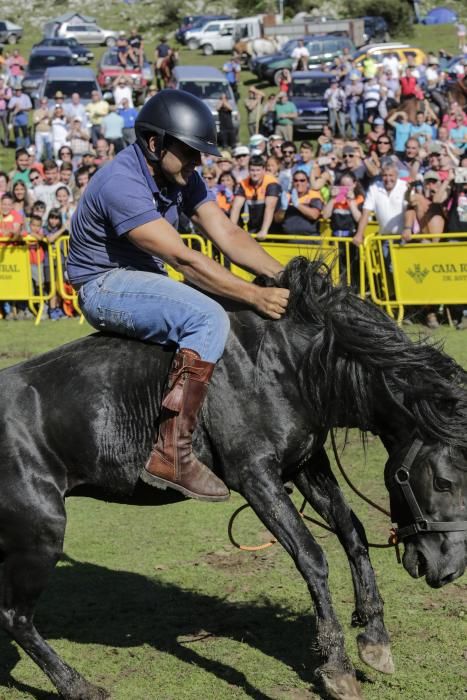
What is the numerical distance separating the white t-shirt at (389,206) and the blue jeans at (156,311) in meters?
9.45

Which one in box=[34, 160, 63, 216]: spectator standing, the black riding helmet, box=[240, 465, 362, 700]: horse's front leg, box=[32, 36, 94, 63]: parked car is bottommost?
box=[32, 36, 94, 63]: parked car

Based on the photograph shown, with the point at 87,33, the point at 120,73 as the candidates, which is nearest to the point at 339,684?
the point at 120,73

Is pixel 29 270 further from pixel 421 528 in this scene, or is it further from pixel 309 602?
pixel 421 528

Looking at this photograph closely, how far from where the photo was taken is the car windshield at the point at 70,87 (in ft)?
97.0

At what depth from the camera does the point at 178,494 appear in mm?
4738

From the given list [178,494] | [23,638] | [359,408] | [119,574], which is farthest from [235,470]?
[119,574]

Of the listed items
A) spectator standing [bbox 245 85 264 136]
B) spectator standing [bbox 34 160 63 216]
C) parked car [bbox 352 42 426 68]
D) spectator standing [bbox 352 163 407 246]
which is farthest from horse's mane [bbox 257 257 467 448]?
parked car [bbox 352 42 426 68]

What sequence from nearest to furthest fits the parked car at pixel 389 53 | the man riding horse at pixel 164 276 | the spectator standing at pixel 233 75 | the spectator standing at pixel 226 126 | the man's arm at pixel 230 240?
the man riding horse at pixel 164 276 < the man's arm at pixel 230 240 < the spectator standing at pixel 226 126 < the parked car at pixel 389 53 < the spectator standing at pixel 233 75

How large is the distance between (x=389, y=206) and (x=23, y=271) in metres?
5.57

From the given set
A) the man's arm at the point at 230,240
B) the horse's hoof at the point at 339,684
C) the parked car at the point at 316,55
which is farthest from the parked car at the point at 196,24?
the horse's hoof at the point at 339,684

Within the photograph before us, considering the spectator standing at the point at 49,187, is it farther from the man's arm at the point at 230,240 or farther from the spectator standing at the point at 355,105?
the spectator standing at the point at 355,105

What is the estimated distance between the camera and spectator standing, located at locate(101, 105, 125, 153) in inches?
955

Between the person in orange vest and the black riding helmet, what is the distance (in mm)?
9643

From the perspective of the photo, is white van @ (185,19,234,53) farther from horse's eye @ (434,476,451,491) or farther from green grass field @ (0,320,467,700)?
horse's eye @ (434,476,451,491)
